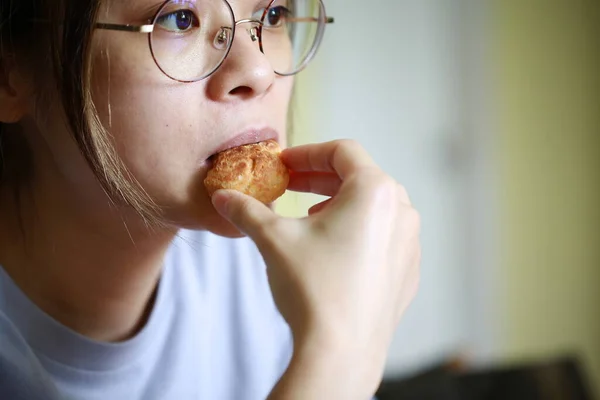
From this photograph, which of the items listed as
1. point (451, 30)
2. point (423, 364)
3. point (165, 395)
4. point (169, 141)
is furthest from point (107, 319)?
point (451, 30)

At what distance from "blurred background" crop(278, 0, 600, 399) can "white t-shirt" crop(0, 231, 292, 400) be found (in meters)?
1.06

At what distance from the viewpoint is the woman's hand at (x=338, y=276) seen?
0.73m

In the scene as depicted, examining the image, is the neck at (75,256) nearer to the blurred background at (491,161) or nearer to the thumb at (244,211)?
the thumb at (244,211)

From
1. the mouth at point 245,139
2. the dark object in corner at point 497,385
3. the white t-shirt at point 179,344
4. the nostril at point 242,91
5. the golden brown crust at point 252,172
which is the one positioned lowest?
the dark object in corner at point 497,385

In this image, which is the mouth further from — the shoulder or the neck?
the shoulder

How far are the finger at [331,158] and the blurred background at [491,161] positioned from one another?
4.13ft

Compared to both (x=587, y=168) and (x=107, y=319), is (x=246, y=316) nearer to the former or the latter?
(x=107, y=319)

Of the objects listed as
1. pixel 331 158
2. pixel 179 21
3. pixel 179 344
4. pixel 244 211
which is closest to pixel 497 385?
pixel 179 344

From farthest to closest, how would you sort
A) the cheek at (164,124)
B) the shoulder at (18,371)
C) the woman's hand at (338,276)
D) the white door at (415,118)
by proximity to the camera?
the white door at (415,118) < the shoulder at (18,371) < the cheek at (164,124) < the woman's hand at (338,276)

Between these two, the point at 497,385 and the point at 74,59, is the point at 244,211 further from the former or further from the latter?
the point at 497,385

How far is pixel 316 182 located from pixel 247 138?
14 cm

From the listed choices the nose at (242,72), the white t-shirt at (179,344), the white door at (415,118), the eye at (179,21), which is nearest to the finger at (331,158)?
the nose at (242,72)

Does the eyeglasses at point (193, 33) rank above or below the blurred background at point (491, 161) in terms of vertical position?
above

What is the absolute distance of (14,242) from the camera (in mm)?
1030
